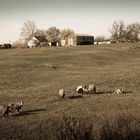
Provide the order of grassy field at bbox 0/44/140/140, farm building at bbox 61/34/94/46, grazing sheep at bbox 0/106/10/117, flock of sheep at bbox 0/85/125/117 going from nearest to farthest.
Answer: grassy field at bbox 0/44/140/140
grazing sheep at bbox 0/106/10/117
flock of sheep at bbox 0/85/125/117
farm building at bbox 61/34/94/46

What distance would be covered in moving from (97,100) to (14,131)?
948cm

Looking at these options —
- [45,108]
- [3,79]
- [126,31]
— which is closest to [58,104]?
[45,108]

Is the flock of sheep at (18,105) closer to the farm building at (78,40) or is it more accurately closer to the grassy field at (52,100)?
the grassy field at (52,100)

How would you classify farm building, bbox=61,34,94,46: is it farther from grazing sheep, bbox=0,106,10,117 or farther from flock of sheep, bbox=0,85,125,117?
grazing sheep, bbox=0,106,10,117

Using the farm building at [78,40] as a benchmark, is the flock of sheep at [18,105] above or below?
above

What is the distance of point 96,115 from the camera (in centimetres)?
2312

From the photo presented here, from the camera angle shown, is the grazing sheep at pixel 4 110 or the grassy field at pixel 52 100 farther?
the grazing sheep at pixel 4 110

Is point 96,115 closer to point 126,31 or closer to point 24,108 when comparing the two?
point 24,108

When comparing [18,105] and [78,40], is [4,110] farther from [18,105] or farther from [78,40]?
[78,40]

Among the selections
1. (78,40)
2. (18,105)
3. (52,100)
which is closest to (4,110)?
(18,105)

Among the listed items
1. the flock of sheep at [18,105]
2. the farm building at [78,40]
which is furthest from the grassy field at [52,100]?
the farm building at [78,40]

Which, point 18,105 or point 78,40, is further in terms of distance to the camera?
point 78,40

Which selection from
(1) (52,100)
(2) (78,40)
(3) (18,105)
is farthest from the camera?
(2) (78,40)

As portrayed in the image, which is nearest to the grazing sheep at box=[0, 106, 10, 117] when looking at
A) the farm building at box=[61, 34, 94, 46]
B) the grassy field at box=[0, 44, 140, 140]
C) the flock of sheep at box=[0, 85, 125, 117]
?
the flock of sheep at box=[0, 85, 125, 117]
